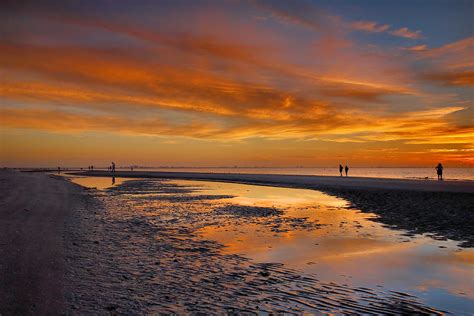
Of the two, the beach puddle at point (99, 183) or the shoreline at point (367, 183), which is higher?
the shoreline at point (367, 183)

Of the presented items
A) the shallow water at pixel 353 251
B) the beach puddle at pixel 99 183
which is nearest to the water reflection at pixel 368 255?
the shallow water at pixel 353 251

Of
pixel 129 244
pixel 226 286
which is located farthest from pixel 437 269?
pixel 129 244

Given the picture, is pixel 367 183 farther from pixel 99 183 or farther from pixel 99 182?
pixel 99 182

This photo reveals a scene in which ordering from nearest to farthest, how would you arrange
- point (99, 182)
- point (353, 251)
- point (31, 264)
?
point (31, 264) < point (353, 251) < point (99, 182)

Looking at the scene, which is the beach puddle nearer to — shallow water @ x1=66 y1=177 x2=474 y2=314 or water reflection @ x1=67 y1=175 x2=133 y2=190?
water reflection @ x1=67 y1=175 x2=133 y2=190

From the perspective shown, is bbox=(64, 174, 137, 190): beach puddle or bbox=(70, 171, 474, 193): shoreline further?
bbox=(64, 174, 137, 190): beach puddle

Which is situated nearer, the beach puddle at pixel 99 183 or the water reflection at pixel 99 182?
the beach puddle at pixel 99 183

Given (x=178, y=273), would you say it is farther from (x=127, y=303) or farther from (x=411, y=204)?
(x=411, y=204)

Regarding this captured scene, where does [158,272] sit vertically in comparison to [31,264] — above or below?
below

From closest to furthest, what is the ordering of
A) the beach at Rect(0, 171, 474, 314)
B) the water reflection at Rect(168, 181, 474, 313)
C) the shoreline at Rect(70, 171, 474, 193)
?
the beach at Rect(0, 171, 474, 314) → the water reflection at Rect(168, 181, 474, 313) → the shoreline at Rect(70, 171, 474, 193)

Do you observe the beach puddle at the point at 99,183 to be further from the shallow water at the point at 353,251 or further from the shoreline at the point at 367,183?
the shallow water at the point at 353,251

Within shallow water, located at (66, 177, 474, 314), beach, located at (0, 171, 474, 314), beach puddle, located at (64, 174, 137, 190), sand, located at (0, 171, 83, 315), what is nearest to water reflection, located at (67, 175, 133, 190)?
beach puddle, located at (64, 174, 137, 190)

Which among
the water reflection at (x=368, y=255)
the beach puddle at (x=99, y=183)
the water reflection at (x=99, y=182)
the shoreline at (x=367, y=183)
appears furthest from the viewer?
the water reflection at (x=99, y=182)

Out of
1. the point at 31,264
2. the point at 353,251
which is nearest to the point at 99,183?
the point at 31,264
